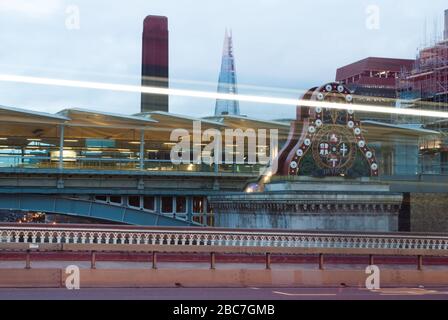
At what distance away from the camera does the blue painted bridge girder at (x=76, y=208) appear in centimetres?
3903

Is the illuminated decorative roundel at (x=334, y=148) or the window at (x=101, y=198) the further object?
the window at (x=101, y=198)

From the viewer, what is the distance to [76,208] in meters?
39.9

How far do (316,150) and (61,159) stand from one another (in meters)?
16.5

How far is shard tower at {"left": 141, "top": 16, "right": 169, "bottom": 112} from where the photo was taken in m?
55.0

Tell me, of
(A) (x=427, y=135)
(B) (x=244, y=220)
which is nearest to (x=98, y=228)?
(B) (x=244, y=220)

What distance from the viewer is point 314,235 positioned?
17.7 metres

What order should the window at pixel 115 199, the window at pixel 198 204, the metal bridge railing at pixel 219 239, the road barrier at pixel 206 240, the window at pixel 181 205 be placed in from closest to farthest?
the road barrier at pixel 206 240 → the metal bridge railing at pixel 219 239 → the window at pixel 115 199 → the window at pixel 181 205 → the window at pixel 198 204

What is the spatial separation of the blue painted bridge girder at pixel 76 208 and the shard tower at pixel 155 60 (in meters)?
14.1

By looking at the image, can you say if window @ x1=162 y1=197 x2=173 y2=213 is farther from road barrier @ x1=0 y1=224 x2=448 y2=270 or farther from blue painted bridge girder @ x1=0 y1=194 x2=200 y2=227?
road barrier @ x1=0 y1=224 x2=448 y2=270

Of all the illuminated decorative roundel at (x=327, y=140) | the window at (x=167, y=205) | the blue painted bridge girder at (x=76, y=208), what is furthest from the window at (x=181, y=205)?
the illuminated decorative roundel at (x=327, y=140)

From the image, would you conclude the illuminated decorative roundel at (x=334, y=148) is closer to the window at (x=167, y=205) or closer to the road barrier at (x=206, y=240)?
the road barrier at (x=206, y=240)

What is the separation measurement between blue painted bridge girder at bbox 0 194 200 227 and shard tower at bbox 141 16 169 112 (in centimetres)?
1407

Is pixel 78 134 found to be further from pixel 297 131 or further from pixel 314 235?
pixel 314 235
